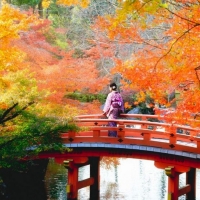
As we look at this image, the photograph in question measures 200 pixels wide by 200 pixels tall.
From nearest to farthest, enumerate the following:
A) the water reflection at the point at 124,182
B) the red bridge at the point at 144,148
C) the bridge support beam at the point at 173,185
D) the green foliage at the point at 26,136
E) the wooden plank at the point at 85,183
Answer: the green foliage at the point at 26,136
the red bridge at the point at 144,148
the bridge support beam at the point at 173,185
the wooden plank at the point at 85,183
the water reflection at the point at 124,182

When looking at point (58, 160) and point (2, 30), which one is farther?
point (58, 160)

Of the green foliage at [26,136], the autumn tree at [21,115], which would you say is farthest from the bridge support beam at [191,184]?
the green foliage at [26,136]

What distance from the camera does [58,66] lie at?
51.0 ft

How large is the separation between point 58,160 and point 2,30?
5379 millimetres

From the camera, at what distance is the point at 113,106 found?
1317 centimetres

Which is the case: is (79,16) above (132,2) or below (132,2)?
above

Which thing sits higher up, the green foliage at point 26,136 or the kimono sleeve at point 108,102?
A: the kimono sleeve at point 108,102

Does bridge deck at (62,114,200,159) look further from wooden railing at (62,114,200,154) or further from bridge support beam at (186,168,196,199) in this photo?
bridge support beam at (186,168,196,199)

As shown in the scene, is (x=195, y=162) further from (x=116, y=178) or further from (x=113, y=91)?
(x=116, y=178)

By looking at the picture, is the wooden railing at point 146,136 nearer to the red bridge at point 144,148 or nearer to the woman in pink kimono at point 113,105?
the red bridge at point 144,148

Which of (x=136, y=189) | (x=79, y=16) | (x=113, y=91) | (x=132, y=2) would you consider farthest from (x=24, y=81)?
(x=79, y=16)

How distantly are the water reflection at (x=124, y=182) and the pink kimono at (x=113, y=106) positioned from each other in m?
2.99

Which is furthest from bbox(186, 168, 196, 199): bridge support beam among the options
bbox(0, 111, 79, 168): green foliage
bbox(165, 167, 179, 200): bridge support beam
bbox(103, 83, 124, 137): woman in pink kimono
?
bbox(0, 111, 79, 168): green foliage

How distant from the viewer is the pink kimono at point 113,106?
12953mm
